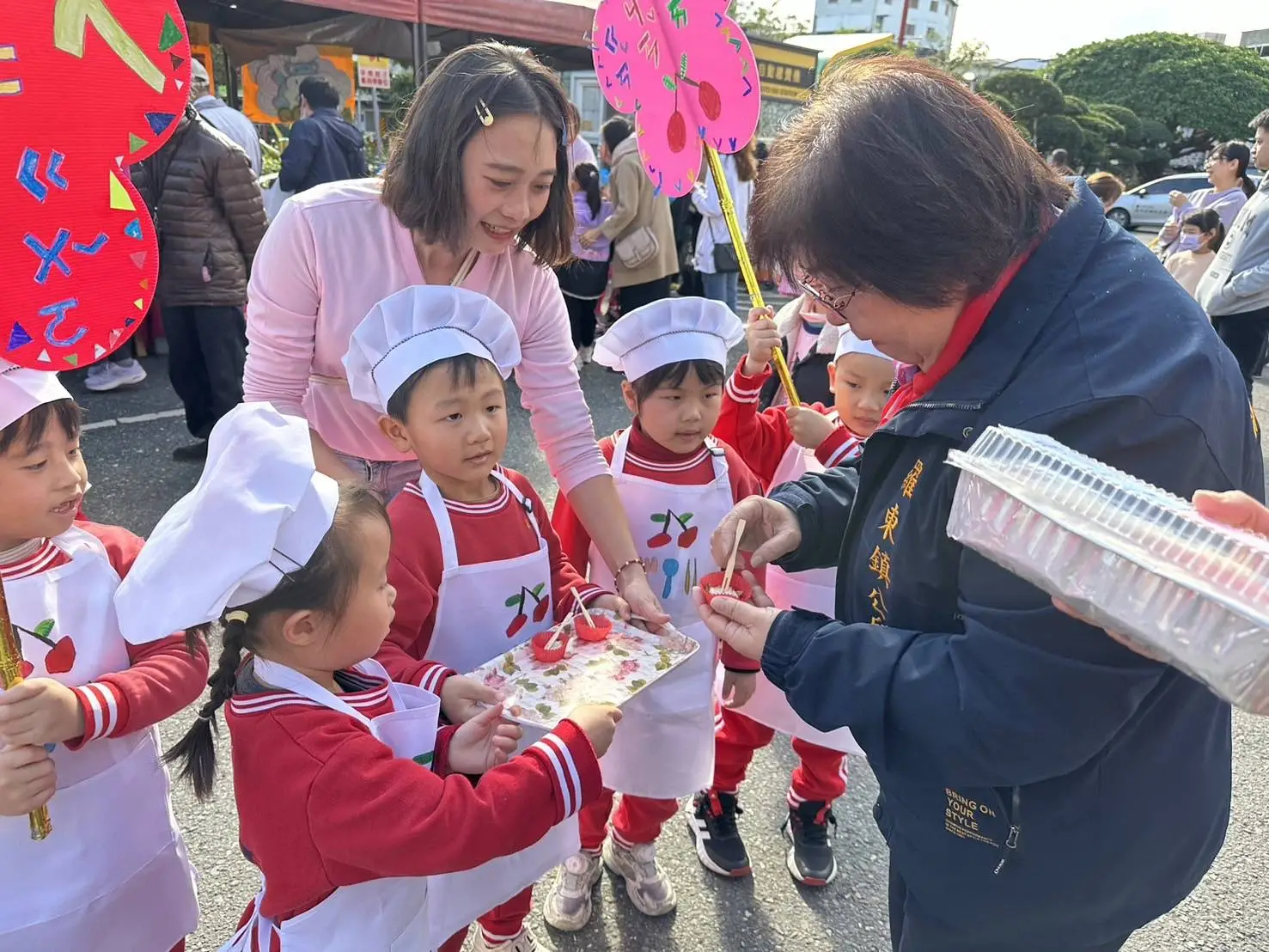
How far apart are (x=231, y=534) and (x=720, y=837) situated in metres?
1.81

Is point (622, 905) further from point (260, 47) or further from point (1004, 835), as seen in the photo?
point (260, 47)

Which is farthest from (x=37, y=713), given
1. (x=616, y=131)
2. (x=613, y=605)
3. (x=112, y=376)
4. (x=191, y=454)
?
(x=616, y=131)

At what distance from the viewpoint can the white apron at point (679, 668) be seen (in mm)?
2229

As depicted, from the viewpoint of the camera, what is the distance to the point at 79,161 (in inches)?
49.6

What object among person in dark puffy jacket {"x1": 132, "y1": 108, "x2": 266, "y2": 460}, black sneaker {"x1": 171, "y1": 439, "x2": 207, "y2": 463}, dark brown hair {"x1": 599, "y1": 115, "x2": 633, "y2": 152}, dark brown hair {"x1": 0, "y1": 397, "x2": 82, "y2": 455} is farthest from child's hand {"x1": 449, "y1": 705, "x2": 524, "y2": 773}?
dark brown hair {"x1": 599, "y1": 115, "x2": 633, "y2": 152}

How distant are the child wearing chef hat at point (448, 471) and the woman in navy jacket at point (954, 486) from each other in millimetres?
728

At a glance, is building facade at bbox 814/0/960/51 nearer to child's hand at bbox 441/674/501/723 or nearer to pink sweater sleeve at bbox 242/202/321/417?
pink sweater sleeve at bbox 242/202/321/417

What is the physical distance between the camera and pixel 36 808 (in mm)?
1404

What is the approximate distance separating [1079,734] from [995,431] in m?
0.40

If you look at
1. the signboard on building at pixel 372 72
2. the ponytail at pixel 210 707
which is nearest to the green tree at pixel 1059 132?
the signboard on building at pixel 372 72

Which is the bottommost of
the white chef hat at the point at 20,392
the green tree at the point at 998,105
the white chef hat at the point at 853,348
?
the white chef hat at the point at 853,348

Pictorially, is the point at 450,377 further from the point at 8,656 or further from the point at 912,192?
the point at 912,192

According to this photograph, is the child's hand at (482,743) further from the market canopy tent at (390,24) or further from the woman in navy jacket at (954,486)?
the market canopy tent at (390,24)

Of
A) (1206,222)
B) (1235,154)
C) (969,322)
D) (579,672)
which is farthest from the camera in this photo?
(1235,154)
